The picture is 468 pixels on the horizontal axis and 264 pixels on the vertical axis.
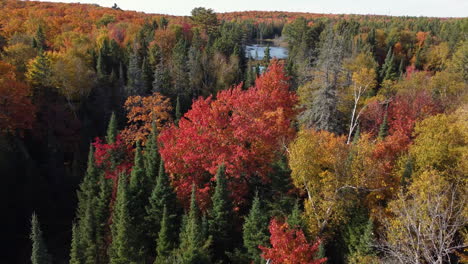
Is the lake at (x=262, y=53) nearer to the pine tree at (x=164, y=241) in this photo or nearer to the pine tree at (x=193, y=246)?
the pine tree at (x=164, y=241)

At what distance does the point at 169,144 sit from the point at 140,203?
15.9 feet

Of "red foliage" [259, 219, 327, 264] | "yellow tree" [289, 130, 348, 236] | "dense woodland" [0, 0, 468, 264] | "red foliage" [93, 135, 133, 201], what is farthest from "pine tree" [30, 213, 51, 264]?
"yellow tree" [289, 130, 348, 236]

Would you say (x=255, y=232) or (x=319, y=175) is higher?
(x=319, y=175)

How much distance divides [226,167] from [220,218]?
3.56m

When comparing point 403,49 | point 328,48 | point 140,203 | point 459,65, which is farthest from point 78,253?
point 403,49

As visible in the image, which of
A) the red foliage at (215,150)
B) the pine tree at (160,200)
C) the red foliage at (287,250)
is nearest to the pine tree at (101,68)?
the red foliage at (215,150)

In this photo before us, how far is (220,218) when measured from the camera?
73.8 ft

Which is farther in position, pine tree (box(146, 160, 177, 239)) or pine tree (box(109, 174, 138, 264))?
pine tree (box(146, 160, 177, 239))

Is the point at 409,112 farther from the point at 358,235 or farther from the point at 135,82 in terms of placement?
the point at 135,82

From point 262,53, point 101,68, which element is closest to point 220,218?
point 101,68

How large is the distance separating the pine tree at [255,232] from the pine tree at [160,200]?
5.95 meters

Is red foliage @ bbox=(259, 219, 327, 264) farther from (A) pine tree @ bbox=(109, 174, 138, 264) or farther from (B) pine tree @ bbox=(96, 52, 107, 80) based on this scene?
(B) pine tree @ bbox=(96, 52, 107, 80)

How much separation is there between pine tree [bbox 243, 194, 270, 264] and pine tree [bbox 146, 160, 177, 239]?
5.95 meters

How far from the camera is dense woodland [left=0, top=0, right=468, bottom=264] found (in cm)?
2023
